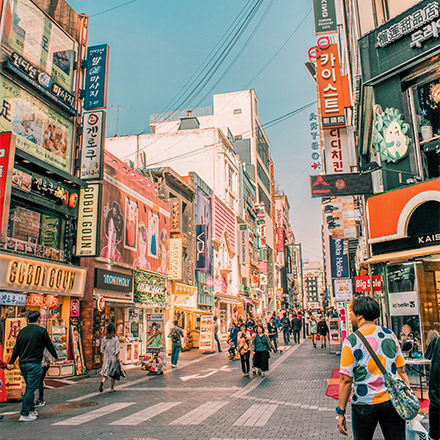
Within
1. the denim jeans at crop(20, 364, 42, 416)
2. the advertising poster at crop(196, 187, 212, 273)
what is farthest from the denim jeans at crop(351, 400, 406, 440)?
the advertising poster at crop(196, 187, 212, 273)

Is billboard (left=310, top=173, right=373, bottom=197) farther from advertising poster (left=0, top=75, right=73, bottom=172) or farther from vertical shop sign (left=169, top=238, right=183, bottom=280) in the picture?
vertical shop sign (left=169, top=238, right=183, bottom=280)

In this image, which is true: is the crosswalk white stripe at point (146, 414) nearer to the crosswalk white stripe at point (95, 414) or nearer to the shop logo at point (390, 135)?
the crosswalk white stripe at point (95, 414)

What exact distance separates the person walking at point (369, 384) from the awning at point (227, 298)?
3307 cm

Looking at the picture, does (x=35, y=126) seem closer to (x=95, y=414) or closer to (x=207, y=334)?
(x=95, y=414)

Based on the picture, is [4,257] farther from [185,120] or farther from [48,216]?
[185,120]

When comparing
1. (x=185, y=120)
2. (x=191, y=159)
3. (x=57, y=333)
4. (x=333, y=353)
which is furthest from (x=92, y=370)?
(x=185, y=120)

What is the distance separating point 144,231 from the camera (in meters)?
22.6

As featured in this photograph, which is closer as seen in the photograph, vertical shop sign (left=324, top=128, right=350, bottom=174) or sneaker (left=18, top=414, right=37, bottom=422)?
sneaker (left=18, top=414, right=37, bottom=422)

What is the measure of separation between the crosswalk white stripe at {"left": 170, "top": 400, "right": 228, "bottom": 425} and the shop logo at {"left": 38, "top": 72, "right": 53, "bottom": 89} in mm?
11822

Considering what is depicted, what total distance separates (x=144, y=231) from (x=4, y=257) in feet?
33.1

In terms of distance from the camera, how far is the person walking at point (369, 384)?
12.4ft

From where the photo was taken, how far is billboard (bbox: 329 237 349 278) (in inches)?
1078

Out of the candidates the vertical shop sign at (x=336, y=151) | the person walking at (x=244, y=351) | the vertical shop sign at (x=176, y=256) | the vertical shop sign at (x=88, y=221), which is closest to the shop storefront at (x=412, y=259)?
the vertical shop sign at (x=336, y=151)

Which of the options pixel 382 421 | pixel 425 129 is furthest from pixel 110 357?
pixel 425 129
